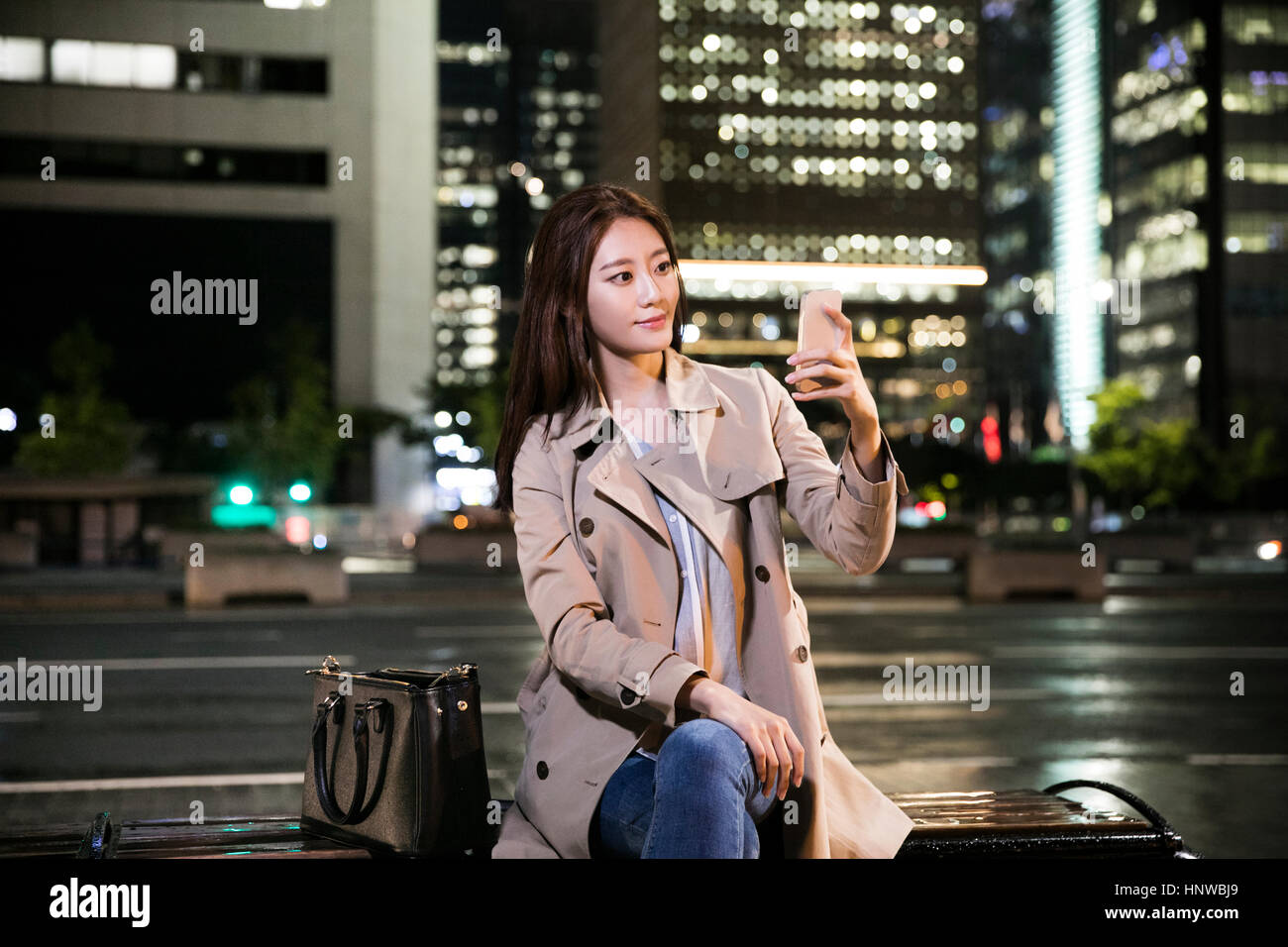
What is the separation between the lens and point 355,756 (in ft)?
9.91

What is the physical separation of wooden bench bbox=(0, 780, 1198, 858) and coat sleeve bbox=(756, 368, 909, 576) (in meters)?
0.91

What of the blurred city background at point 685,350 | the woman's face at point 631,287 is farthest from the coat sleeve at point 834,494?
the blurred city background at point 685,350

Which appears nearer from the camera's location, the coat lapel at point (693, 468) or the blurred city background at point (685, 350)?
the coat lapel at point (693, 468)

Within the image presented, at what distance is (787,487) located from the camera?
10.1ft

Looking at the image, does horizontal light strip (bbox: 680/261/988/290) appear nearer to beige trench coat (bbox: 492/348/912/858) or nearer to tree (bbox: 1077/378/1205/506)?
beige trench coat (bbox: 492/348/912/858)

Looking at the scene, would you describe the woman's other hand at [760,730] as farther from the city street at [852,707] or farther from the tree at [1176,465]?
the tree at [1176,465]

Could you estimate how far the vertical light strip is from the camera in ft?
430

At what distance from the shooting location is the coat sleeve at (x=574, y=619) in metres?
Answer: 2.59

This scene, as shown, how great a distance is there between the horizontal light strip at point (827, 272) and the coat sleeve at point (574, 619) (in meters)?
1.09
